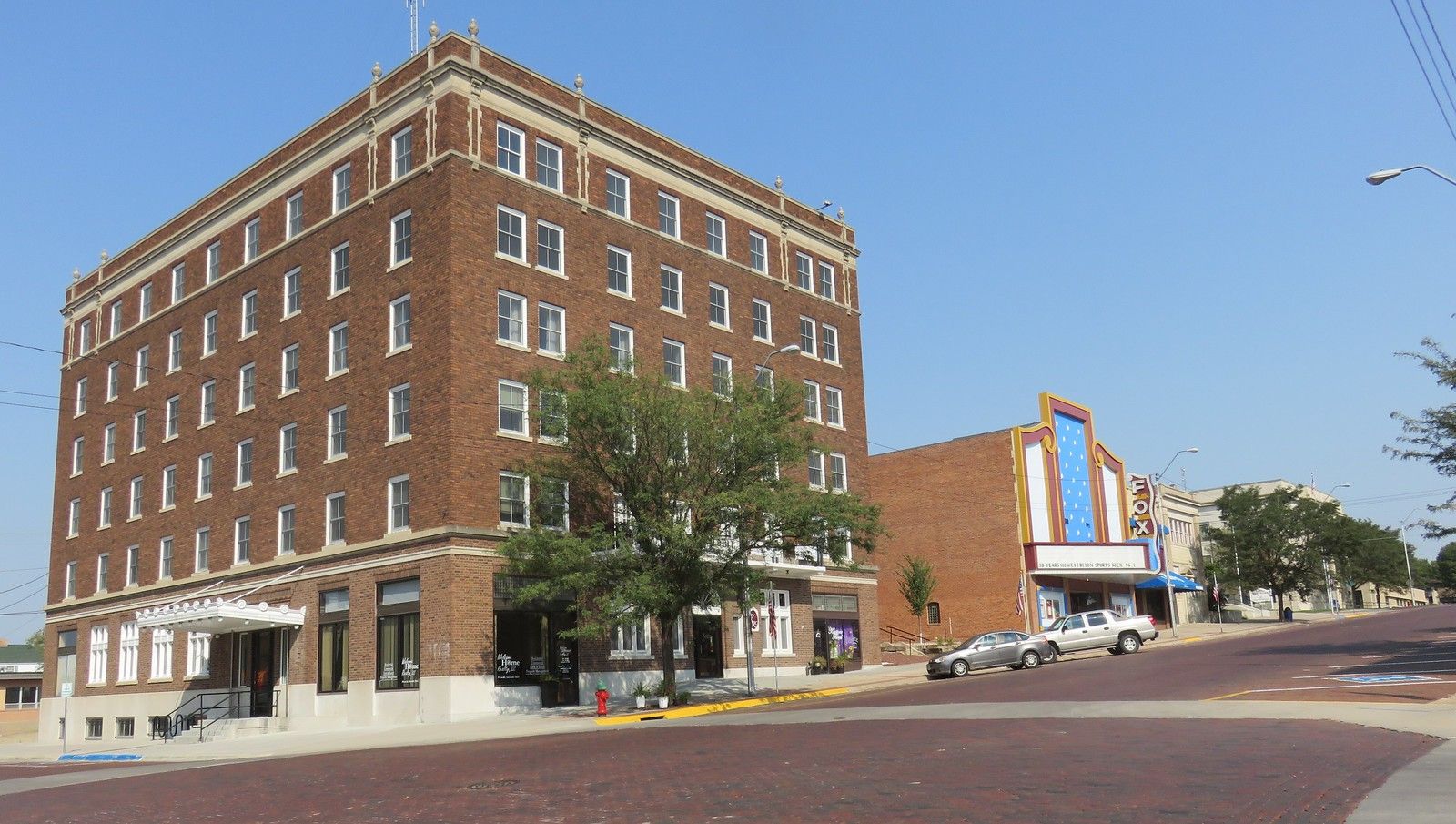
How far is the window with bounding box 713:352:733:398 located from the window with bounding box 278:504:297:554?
15.0 m

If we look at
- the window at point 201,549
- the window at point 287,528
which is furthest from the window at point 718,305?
the window at point 201,549

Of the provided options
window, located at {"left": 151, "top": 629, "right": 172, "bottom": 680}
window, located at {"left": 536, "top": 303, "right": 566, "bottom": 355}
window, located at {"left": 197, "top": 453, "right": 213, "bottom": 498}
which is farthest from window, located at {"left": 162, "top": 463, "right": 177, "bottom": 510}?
window, located at {"left": 536, "top": 303, "right": 566, "bottom": 355}

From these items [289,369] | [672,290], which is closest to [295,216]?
[289,369]

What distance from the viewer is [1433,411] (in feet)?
113

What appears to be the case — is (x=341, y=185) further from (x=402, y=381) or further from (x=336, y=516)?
(x=336, y=516)

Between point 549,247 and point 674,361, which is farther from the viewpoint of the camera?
point 674,361

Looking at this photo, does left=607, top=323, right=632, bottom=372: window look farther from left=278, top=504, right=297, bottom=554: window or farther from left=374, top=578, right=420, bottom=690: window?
left=278, top=504, right=297, bottom=554: window

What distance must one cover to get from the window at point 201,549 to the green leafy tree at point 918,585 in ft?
105

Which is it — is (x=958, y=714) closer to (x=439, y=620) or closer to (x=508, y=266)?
(x=439, y=620)

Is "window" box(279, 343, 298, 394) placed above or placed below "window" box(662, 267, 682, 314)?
below

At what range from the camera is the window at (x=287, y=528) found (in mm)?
40688

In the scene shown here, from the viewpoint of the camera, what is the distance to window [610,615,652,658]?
38.6 metres

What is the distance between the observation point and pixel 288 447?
136ft

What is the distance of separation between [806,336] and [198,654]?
86.2 feet
